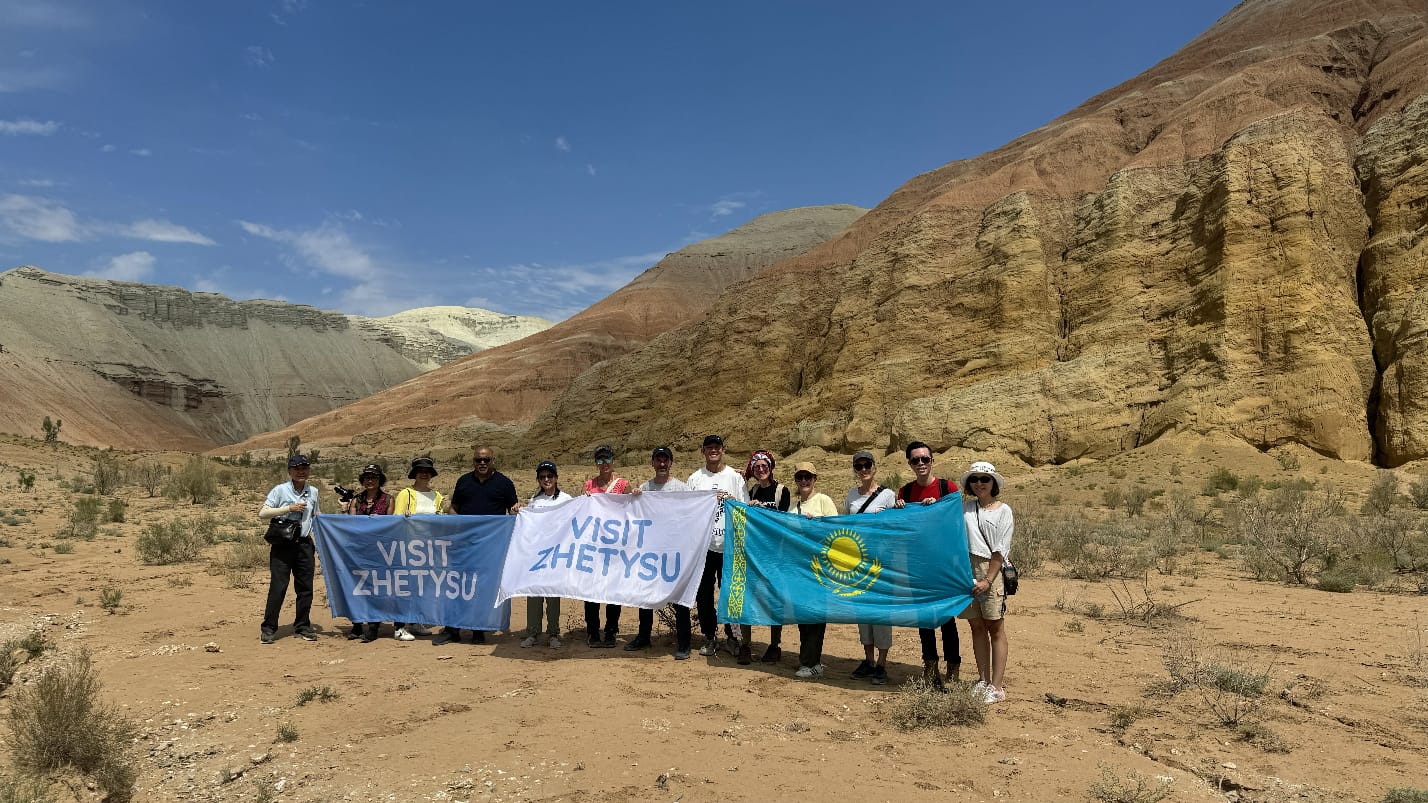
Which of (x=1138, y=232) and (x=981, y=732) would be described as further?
(x=1138, y=232)

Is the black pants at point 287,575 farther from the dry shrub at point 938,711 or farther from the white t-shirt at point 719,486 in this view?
the dry shrub at point 938,711

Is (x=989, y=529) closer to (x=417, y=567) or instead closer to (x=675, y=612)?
(x=675, y=612)

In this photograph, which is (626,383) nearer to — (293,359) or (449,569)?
(449,569)

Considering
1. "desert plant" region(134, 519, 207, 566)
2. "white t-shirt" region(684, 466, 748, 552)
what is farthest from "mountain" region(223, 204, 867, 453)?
"white t-shirt" region(684, 466, 748, 552)

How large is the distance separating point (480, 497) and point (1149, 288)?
2579 cm

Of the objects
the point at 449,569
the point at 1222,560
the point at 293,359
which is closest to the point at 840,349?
the point at 1222,560

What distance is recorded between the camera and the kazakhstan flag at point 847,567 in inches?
221

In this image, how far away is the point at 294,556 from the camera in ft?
24.3

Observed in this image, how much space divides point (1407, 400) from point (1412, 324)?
86.6 inches

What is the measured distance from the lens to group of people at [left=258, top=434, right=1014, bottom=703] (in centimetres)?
542

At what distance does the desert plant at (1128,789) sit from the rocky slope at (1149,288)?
859 inches

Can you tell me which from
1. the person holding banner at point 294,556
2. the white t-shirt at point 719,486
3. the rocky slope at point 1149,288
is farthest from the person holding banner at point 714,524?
the rocky slope at point 1149,288

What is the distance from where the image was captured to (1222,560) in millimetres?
12125

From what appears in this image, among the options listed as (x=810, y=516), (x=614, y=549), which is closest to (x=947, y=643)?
(x=810, y=516)
